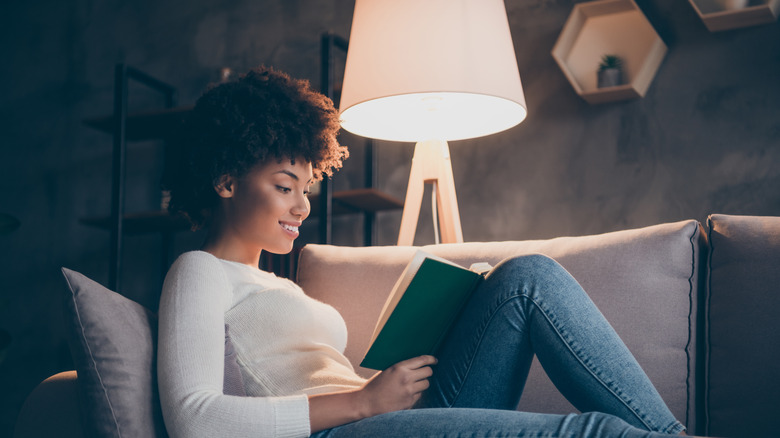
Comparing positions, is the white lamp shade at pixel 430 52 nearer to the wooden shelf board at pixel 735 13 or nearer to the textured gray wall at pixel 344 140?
the textured gray wall at pixel 344 140

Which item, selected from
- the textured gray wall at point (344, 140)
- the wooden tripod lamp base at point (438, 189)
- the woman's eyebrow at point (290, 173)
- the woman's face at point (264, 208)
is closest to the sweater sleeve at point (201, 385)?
the woman's face at point (264, 208)

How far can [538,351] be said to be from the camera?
1123mm

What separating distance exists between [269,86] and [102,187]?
2119 millimetres

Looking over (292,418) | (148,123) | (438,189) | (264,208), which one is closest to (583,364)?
(292,418)

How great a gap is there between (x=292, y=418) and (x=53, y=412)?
43 centimetres

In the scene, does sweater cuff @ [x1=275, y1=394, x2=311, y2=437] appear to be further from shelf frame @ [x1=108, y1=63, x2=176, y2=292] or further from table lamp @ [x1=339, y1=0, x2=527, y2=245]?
shelf frame @ [x1=108, y1=63, x2=176, y2=292]

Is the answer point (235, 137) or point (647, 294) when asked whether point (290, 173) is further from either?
point (647, 294)

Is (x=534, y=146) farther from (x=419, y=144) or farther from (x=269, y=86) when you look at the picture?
(x=269, y=86)

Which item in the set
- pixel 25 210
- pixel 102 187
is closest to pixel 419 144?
pixel 102 187

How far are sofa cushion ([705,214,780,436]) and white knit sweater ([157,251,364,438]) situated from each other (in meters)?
0.72

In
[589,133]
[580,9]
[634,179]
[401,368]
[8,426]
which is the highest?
[580,9]

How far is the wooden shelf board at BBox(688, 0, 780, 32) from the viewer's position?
2.15m

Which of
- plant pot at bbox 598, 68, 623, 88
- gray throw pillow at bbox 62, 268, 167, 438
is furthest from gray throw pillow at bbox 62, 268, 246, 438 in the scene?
plant pot at bbox 598, 68, 623, 88

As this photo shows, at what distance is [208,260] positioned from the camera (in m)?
1.20
